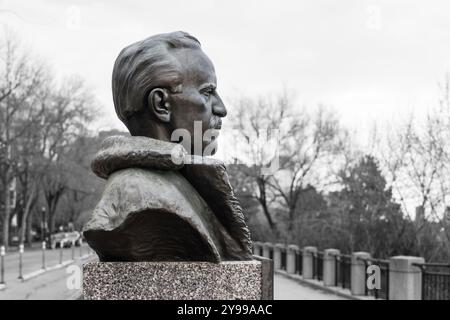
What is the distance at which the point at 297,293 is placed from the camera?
59.7ft

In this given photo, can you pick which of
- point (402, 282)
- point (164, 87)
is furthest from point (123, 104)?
point (402, 282)

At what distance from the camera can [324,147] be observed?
3994cm

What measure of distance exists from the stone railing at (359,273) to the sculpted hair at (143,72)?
30.0ft

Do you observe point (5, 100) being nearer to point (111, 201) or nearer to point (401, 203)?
point (401, 203)

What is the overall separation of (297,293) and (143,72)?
13.9 metres

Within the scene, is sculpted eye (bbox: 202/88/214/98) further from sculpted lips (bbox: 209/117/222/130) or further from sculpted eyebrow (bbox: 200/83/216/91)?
sculpted lips (bbox: 209/117/222/130)

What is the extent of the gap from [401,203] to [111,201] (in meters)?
17.1

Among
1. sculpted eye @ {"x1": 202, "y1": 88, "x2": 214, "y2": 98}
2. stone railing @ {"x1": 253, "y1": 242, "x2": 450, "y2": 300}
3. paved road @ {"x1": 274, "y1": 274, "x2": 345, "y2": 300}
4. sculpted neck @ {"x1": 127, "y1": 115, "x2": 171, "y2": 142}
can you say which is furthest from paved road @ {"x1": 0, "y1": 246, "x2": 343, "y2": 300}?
sculpted eye @ {"x1": 202, "y1": 88, "x2": 214, "y2": 98}

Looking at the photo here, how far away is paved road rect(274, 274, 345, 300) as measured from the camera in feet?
55.4

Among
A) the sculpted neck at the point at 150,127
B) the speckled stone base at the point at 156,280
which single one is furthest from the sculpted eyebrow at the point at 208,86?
the speckled stone base at the point at 156,280

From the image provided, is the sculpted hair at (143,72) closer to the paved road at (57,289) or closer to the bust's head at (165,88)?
the bust's head at (165,88)

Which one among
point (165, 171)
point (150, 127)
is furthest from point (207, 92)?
point (165, 171)

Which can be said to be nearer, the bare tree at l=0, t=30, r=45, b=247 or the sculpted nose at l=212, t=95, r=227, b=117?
the sculpted nose at l=212, t=95, r=227, b=117

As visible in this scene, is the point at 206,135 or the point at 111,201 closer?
the point at 111,201
